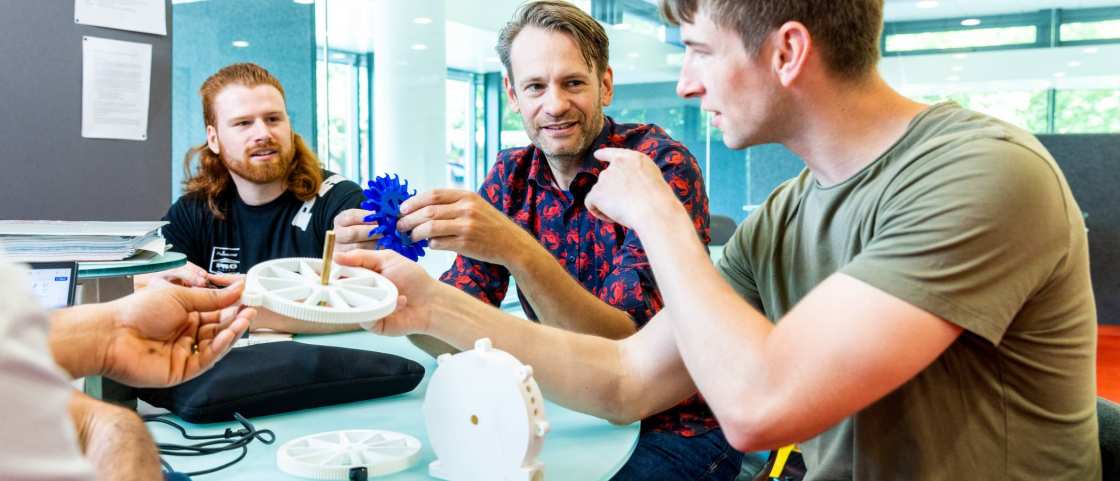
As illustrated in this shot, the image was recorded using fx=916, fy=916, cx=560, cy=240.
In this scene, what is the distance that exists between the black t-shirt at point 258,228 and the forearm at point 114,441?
190 cm

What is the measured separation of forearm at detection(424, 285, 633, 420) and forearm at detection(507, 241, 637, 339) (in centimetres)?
17

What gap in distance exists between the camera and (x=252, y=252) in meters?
2.98

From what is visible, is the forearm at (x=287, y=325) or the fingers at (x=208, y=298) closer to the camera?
the fingers at (x=208, y=298)

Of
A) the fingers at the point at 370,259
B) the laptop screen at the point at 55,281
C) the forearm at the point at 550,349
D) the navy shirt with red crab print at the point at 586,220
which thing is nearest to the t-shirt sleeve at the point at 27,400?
the fingers at the point at 370,259

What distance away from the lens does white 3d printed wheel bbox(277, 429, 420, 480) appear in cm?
115

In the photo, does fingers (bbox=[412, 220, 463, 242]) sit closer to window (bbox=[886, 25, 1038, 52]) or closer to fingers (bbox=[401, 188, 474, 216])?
fingers (bbox=[401, 188, 474, 216])

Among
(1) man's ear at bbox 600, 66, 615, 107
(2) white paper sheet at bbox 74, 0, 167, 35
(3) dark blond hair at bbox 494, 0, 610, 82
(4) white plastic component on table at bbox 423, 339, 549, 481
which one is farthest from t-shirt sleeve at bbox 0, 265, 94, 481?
(2) white paper sheet at bbox 74, 0, 167, 35

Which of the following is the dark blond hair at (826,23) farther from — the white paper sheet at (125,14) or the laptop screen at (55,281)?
the white paper sheet at (125,14)

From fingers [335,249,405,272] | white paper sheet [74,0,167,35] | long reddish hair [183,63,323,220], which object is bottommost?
fingers [335,249,405,272]

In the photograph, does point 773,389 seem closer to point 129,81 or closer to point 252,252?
point 129,81

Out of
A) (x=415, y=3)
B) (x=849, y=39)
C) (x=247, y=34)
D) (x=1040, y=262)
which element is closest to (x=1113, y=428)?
(x=1040, y=262)

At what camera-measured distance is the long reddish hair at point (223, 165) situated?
303 cm

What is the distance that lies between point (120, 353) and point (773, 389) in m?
0.82

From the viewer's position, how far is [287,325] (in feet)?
6.74
